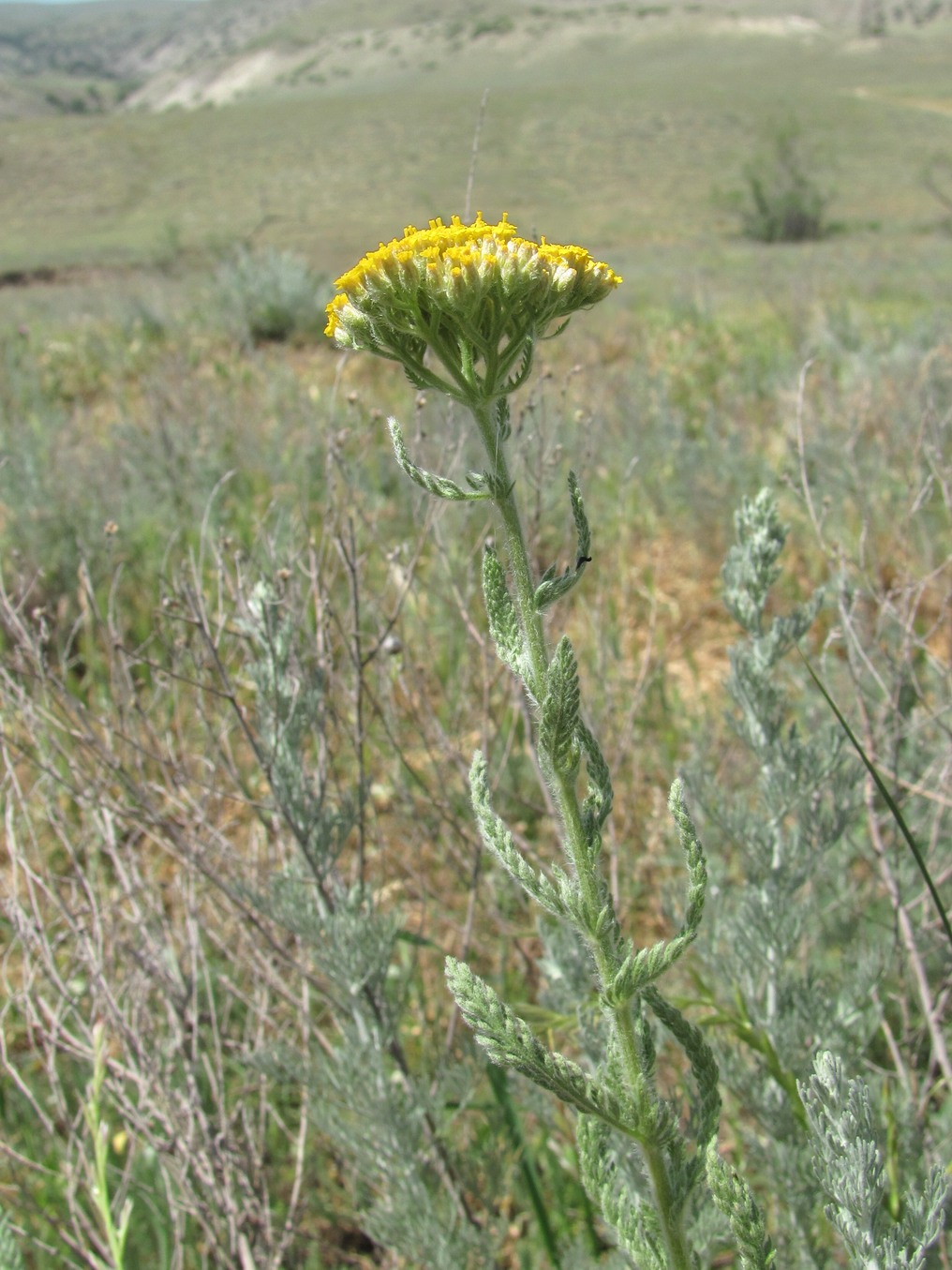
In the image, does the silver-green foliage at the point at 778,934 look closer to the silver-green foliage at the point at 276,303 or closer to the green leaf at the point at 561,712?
the green leaf at the point at 561,712

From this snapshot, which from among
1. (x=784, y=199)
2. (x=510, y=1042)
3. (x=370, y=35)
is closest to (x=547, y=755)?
(x=510, y=1042)

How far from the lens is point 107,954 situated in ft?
7.47

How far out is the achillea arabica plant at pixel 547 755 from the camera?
3.26 feet

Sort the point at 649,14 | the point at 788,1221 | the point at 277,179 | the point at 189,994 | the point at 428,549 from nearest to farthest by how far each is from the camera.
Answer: the point at 788,1221 → the point at 189,994 → the point at 428,549 → the point at 277,179 → the point at 649,14

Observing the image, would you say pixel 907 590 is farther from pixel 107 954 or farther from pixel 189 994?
pixel 107 954

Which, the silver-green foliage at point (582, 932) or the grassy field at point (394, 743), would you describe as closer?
the silver-green foliage at point (582, 932)

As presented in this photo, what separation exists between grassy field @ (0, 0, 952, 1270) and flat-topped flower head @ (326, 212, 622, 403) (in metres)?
0.68

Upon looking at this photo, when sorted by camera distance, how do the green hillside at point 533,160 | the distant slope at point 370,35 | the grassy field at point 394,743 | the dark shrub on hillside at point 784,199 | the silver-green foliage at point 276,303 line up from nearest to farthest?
the grassy field at point 394,743
the silver-green foliage at point 276,303
the dark shrub on hillside at point 784,199
the green hillside at point 533,160
the distant slope at point 370,35

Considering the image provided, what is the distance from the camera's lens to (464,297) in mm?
1033

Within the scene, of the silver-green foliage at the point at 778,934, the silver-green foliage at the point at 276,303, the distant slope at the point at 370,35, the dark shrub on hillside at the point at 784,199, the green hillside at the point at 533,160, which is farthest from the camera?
the distant slope at the point at 370,35

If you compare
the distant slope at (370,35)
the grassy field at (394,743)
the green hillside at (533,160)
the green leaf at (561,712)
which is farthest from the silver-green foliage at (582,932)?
the distant slope at (370,35)

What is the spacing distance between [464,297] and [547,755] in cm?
51

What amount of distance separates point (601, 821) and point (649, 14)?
383 ft

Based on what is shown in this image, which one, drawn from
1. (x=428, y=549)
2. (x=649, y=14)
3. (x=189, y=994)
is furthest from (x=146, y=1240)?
(x=649, y=14)
